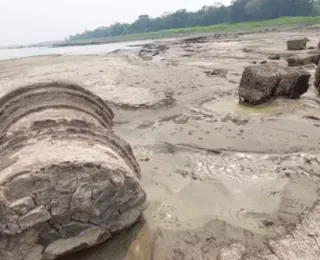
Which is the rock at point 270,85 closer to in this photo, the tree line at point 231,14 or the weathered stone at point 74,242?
the weathered stone at point 74,242

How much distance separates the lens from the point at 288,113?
5.44 meters

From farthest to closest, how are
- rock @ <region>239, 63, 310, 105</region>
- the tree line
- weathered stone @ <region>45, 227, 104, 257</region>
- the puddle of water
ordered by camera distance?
the tree line
rock @ <region>239, 63, 310, 105</region>
the puddle of water
weathered stone @ <region>45, 227, 104, 257</region>

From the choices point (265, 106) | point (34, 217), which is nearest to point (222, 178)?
point (34, 217)

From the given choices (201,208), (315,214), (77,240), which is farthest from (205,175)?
(77,240)

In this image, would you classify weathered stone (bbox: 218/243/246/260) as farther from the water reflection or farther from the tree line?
the tree line

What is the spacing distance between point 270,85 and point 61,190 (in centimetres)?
484

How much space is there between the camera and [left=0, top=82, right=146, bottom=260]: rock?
2.17 meters

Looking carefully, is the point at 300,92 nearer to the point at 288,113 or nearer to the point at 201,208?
the point at 288,113

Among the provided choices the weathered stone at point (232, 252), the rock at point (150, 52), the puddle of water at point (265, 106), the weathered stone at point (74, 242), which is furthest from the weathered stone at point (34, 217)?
the rock at point (150, 52)

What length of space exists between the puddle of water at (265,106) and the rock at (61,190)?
338 cm

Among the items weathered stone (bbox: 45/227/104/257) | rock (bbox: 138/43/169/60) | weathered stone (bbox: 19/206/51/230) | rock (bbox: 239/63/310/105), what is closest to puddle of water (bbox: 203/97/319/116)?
rock (bbox: 239/63/310/105)

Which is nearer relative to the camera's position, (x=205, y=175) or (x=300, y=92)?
(x=205, y=175)

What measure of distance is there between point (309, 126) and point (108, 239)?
347 cm

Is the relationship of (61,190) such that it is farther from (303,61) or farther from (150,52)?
(150,52)
